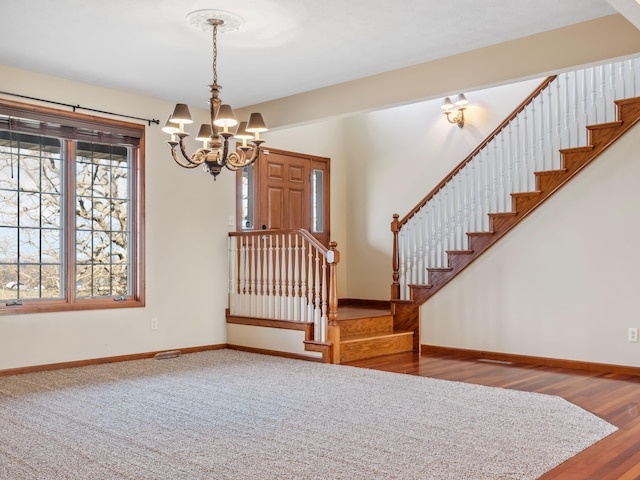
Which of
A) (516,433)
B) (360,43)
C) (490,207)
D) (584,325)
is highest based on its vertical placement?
(360,43)

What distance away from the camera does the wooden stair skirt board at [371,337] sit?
622 cm

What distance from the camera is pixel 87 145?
609 cm

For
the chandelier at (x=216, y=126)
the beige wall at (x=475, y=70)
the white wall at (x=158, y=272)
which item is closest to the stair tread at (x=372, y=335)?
the white wall at (x=158, y=272)

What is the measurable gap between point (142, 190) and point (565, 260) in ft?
14.2

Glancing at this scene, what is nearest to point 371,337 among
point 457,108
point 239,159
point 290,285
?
point 290,285

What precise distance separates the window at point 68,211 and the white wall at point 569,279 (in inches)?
143

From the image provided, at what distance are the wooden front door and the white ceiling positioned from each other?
79.4 inches

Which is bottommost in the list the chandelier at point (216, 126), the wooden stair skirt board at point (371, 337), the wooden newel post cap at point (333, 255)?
the wooden stair skirt board at point (371, 337)

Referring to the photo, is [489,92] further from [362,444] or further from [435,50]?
[362,444]

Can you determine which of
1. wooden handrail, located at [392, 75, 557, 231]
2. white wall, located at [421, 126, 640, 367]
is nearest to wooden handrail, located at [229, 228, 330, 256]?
wooden handrail, located at [392, 75, 557, 231]

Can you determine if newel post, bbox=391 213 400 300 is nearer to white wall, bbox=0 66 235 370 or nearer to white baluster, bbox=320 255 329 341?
white baluster, bbox=320 255 329 341

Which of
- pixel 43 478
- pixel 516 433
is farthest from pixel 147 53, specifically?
pixel 516 433

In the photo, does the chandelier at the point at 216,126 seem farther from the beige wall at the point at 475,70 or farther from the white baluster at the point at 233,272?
the white baluster at the point at 233,272

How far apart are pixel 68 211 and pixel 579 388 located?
4.82 metres
